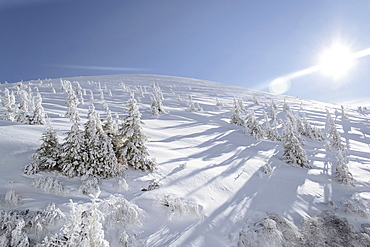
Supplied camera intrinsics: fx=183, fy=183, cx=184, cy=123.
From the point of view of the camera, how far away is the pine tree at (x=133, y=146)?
29.2 feet

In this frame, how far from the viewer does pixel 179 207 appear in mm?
6762

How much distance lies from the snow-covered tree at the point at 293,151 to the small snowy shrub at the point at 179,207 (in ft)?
35.3

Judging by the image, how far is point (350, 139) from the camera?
25.0m

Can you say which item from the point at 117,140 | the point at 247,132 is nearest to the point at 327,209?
the point at 117,140

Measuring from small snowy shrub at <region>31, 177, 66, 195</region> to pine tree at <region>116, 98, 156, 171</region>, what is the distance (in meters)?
2.87

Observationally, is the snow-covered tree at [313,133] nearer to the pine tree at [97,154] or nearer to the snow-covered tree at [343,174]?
the snow-covered tree at [343,174]

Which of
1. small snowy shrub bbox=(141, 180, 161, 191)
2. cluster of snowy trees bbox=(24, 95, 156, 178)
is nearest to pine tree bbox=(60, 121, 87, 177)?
cluster of snowy trees bbox=(24, 95, 156, 178)

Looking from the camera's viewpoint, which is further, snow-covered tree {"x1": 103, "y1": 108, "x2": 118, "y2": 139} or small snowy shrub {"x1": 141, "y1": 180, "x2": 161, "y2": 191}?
snow-covered tree {"x1": 103, "y1": 108, "x2": 118, "y2": 139}

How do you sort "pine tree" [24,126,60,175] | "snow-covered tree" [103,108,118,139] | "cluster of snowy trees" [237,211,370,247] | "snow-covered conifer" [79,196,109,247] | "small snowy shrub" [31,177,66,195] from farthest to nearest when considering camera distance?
1. "snow-covered tree" [103,108,118,139]
2. "pine tree" [24,126,60,175]
3. "small snowy shrub" [31,177,66,195]
4. "cluster of snowy trees" [237,211,370,247]
5. "snow-covered conifer" [79,196,109,247]

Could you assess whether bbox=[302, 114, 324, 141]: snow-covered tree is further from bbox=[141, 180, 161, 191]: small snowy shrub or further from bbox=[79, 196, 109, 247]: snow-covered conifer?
bbox=[79, 196, 109, 247]: snow-covered conifer

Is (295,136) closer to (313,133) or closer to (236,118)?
(236,118)

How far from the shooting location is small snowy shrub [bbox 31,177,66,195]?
6.29 m

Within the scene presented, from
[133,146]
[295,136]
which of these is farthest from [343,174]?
[133,146]

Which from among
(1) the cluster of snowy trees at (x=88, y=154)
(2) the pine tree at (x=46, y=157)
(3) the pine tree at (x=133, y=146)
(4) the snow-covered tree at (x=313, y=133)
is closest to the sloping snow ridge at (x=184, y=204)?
(2) the pine tree at (x=46, y=157)
